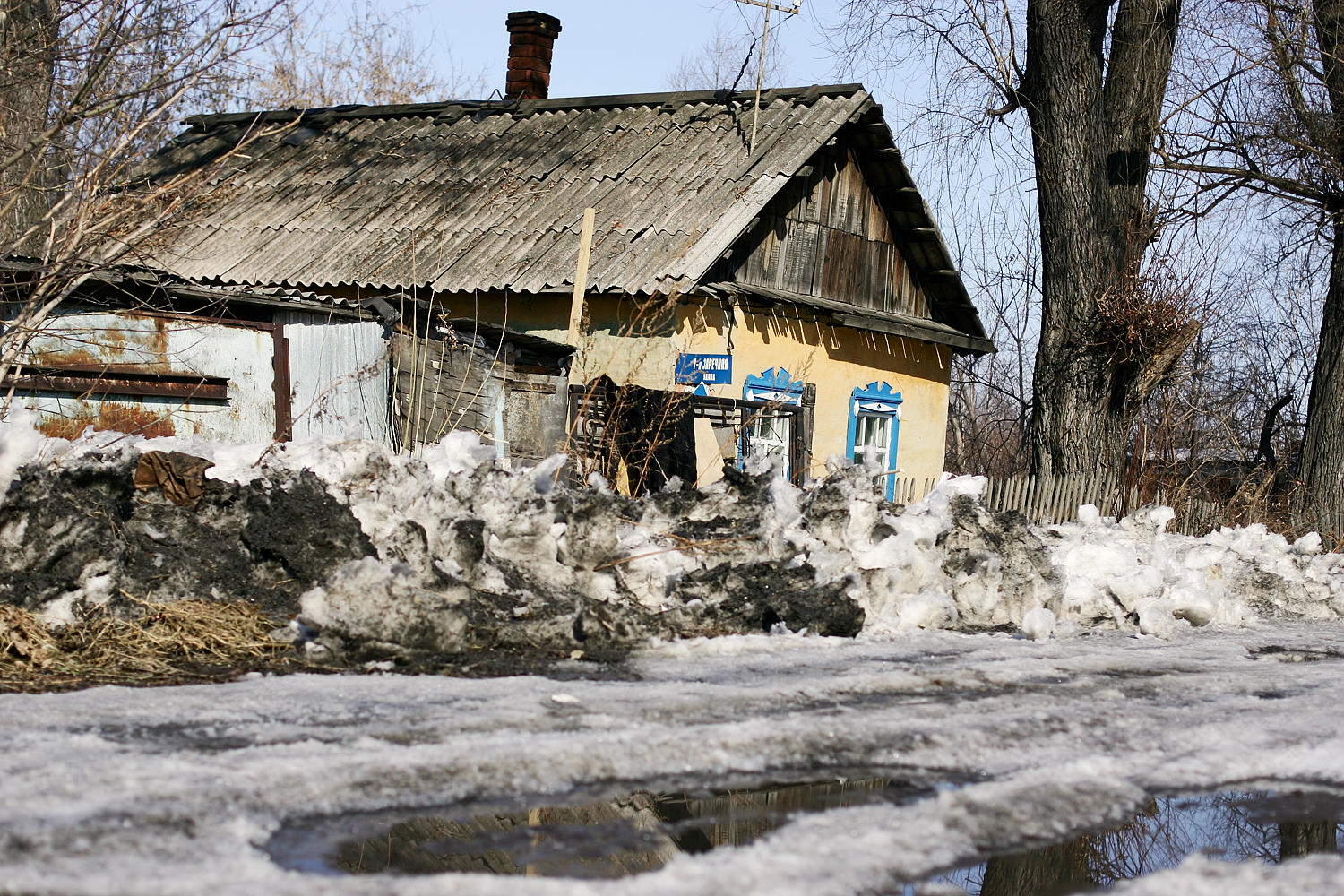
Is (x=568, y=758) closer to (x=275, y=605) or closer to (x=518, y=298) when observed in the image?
(x=275, y=605)

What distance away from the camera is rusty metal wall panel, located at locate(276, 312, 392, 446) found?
8.65 meters

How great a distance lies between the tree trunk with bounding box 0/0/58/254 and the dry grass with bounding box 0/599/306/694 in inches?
91.4

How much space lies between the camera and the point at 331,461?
6223 millimetres

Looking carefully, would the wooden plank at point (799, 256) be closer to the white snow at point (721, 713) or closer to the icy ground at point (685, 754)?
the white snow at point (721, 713)

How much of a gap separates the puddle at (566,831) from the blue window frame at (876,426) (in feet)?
34.4

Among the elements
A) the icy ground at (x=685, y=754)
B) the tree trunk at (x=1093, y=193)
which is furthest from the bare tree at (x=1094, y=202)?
the icy ground at (x=685, y=754)

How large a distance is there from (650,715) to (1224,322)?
75.8 feet

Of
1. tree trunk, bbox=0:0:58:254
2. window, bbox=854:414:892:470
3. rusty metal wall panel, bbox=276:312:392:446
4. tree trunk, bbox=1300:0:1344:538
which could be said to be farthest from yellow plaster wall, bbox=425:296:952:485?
tree trunk, bbox=1300:0:1344:538

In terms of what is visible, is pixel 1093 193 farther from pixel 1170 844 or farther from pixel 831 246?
pixel 1170 844

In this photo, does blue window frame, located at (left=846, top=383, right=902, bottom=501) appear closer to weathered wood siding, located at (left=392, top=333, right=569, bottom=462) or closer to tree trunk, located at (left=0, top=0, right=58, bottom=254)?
weathered wood siding, located at (left=392, top=333, right=569, bottom=462)

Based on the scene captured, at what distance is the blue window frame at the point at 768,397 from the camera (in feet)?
36.1

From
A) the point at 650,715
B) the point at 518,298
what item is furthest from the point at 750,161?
the point at 650,715

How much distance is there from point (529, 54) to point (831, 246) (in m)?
5.28

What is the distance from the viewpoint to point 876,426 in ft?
47.8
